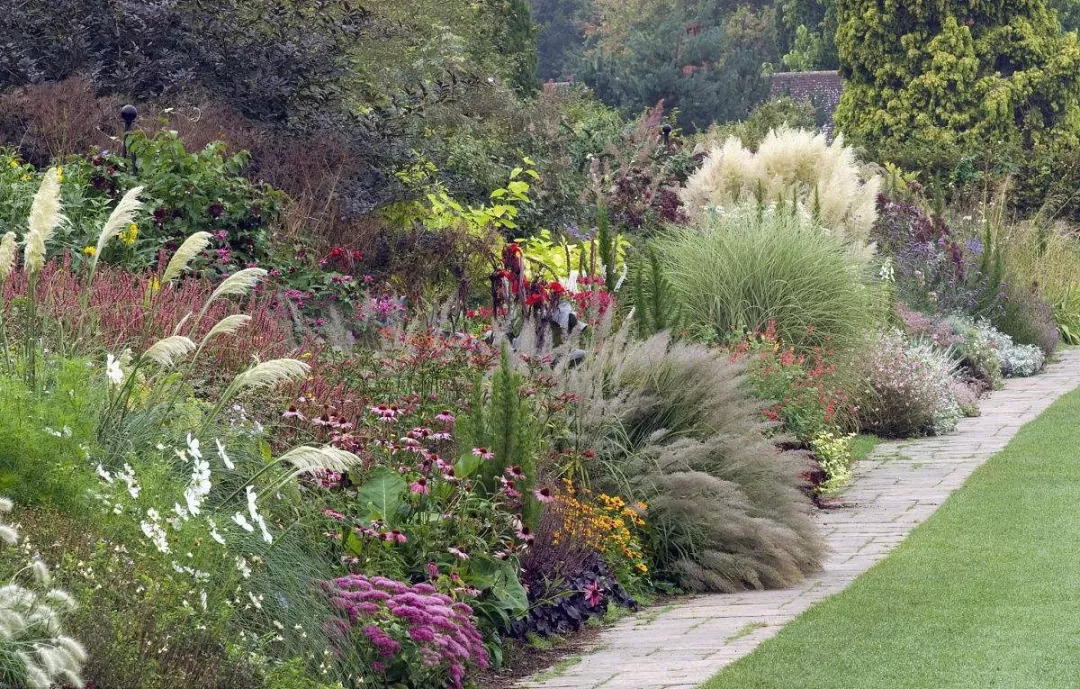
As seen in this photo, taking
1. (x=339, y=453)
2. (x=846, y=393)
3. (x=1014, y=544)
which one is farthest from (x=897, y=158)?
(x=339, y=453)

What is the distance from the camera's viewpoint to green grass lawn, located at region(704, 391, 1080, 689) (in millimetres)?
5688

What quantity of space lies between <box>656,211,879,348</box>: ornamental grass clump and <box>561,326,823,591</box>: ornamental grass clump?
3.53 meters

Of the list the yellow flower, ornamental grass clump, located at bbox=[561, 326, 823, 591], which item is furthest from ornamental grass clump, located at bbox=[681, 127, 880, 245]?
ornamental grass clump, located at bbox=[561, 326, 823, 591]

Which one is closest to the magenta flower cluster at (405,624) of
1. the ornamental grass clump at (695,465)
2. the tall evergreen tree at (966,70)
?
the ornamental grass clump at (695,465)

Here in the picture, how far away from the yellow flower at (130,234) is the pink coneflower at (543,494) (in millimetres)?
3772

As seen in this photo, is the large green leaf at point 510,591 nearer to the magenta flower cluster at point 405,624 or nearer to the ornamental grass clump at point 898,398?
the magenta flower cluster at point 405,624

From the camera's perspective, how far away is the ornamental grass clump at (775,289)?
39.2 ft

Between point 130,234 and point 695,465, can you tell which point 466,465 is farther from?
point 130,234

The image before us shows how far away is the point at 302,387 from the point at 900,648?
291 centimetres

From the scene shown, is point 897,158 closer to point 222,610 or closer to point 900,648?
point 900,648

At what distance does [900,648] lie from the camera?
6.10m

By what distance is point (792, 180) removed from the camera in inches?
687

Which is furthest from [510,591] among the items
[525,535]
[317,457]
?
[317,457]

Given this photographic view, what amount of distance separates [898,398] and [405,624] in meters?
8.25
